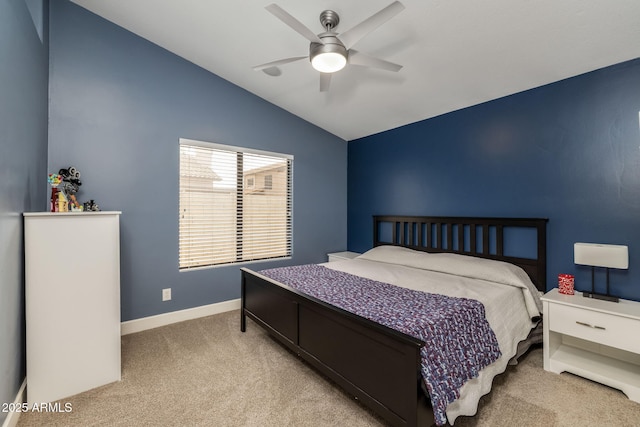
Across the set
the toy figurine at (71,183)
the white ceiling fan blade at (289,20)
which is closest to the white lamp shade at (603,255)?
the white ceiling fan blade at (289,20)

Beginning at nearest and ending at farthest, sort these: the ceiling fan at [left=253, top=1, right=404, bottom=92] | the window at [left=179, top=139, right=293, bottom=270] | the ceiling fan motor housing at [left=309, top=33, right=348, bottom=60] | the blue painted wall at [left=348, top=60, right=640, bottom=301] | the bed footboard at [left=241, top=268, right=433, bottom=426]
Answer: the bed footboard at [left=241, top=268, right=433, bottom=426]
the ceiling fan at [left=253, top=1, right=404, bottom=92]
the ceiling fan motor housing at [left=309, top=33, right=348, bottom=60]
the blue painted wall at [left=348, top=60, right=640, bottom=301]
the window at [left=179, top=139, right=293, bottom=270]

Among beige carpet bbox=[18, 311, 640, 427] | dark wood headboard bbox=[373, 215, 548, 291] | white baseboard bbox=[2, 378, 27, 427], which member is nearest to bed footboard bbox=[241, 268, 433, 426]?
beige carpet bbox=[18, 311, 640, 427]

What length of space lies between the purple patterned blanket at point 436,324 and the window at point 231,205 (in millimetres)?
1536

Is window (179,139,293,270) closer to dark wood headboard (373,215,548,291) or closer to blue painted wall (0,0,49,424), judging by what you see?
blue painted wall (0,0,49,424)

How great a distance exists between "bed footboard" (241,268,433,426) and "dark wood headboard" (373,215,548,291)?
82.8 inches

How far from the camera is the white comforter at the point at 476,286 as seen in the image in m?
1.81

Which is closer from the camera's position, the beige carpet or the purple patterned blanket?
the purple patterned blanket

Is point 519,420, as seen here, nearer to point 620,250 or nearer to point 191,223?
point 620,250

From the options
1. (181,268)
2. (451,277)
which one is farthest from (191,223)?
(451,277)

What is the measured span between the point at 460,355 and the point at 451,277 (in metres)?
1.21

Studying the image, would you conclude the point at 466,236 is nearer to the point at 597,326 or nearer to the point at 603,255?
the point at 603,255

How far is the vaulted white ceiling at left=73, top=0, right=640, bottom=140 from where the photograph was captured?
205 centimetres

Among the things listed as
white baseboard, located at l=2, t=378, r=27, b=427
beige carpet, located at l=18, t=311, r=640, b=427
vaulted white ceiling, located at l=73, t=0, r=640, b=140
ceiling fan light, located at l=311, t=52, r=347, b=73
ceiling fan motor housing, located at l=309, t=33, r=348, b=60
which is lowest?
beige carpet, located at l=18, t=311, r=640, b=427

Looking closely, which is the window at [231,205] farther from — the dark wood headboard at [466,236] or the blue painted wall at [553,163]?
the blue painted wall at [553,163]
